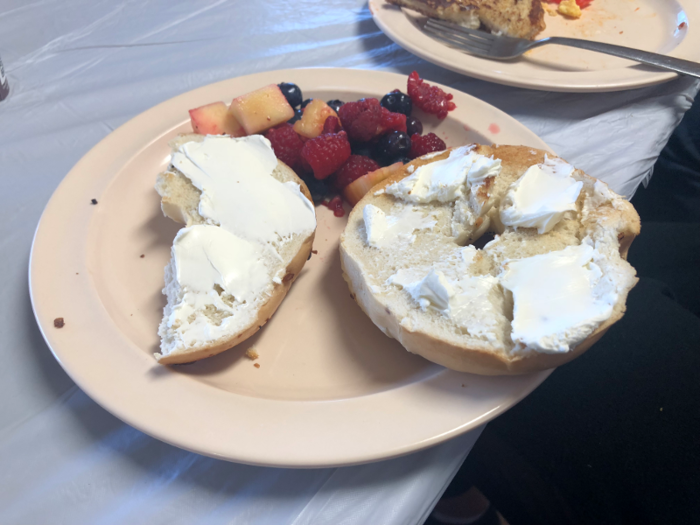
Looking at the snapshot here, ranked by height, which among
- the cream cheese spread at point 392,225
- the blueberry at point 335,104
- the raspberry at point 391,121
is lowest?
the cream cheese spread at point 392,225

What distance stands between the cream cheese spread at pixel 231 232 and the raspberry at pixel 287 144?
0.31 ft

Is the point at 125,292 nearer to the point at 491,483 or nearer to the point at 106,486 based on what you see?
the point at 106,486

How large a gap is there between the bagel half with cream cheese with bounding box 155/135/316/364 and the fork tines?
1.15 metres

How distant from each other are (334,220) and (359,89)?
62cm

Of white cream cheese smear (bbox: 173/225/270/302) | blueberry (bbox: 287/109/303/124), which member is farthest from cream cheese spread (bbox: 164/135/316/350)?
blueberry (bbox: 287/109/303/124)

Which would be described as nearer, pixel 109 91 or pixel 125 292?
pixel 125 292

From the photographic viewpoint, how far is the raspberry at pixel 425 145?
5.21 feet

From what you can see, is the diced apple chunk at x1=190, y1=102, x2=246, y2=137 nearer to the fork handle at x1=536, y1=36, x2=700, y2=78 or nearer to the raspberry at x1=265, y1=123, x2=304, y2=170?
the raspberry at x1=265, y1=123, x2=304, y2=170

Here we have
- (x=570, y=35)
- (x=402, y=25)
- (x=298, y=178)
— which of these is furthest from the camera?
(x=570, y=35)

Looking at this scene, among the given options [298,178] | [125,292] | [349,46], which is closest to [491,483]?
[298,178]

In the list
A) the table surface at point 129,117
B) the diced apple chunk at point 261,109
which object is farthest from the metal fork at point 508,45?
the diced apple chunk at point 261,109

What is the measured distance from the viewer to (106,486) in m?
1.05

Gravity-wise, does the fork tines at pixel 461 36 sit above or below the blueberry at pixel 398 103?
above

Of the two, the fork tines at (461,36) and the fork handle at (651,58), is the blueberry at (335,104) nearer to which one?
the fork tines at (461,36)
